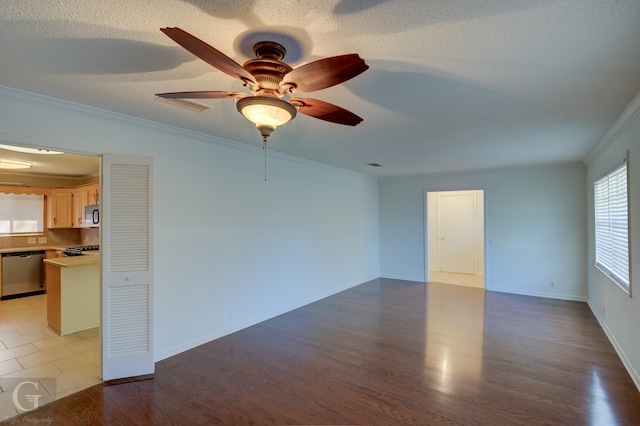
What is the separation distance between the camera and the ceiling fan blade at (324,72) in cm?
137

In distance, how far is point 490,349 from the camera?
3.57 metres

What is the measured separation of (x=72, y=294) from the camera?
163 inches

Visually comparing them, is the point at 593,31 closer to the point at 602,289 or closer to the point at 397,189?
the point at 602,289

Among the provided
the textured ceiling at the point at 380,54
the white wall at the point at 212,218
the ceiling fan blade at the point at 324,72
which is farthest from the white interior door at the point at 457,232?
the ceiling fan blade at the point at 324,72

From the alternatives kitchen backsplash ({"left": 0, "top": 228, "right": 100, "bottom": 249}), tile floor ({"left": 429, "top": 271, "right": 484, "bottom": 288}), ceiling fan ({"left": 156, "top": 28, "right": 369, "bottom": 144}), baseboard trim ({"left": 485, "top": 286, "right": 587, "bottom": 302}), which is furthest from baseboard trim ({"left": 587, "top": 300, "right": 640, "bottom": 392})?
kitchen backsplash ({"left": 0, "top": 228, "right": 100, "bottom": 249})

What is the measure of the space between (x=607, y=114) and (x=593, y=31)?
70.2 inches

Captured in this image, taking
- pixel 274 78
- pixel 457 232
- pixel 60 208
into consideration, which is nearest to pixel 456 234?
pixel 457 232

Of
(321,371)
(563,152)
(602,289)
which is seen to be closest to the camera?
(321,371)

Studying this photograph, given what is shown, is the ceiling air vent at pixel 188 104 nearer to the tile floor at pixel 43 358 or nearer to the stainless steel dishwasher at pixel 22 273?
the tile floor at pixel 43 358

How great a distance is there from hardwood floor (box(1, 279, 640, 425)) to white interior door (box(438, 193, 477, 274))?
3597mm

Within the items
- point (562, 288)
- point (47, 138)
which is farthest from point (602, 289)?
point (47, 138)

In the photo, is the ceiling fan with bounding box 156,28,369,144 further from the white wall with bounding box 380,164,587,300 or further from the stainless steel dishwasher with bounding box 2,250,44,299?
the stainless steel dishwasher with bounding box 2,250,44,299

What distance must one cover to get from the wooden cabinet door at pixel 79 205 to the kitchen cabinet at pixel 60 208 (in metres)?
0.14

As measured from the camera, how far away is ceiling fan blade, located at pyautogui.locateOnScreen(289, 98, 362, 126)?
182cm
